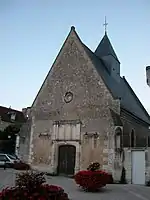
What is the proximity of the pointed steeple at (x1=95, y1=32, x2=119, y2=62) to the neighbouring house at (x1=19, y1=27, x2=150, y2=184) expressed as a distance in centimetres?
94

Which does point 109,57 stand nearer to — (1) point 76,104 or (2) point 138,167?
(1) point 76,104

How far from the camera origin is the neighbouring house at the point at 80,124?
57.2 feet

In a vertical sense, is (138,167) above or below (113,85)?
below

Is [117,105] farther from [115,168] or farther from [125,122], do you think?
[115,168]

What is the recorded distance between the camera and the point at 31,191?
600 centimetres

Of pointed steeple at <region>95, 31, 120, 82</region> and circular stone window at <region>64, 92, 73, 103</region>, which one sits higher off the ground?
pointed steeple at <region>95, 31, 120, 82</region>

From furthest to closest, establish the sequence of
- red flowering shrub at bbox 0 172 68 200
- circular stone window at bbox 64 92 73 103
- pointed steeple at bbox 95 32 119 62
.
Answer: pointed steeple at bbox 95 32 119 62
circular stone window at bbox 64 92 73 103
red flowering shrub at bbox 0 172 68 200

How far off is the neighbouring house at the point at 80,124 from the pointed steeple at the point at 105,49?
943 millimetres

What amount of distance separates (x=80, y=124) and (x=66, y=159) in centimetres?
286

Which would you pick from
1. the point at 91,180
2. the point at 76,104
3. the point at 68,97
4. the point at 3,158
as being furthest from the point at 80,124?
the point at 3,158

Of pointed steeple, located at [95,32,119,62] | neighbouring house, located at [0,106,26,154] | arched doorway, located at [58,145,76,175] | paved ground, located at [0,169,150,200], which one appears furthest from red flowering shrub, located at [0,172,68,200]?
neighbouring house, located at [0,106,26,154]

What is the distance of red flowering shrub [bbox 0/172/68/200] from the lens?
19.0 ft

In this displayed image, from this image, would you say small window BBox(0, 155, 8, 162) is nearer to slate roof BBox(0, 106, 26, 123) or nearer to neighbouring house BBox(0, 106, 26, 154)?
neighbouring house BBox(0, 106, 26, 154)

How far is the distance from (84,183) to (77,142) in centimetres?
766
